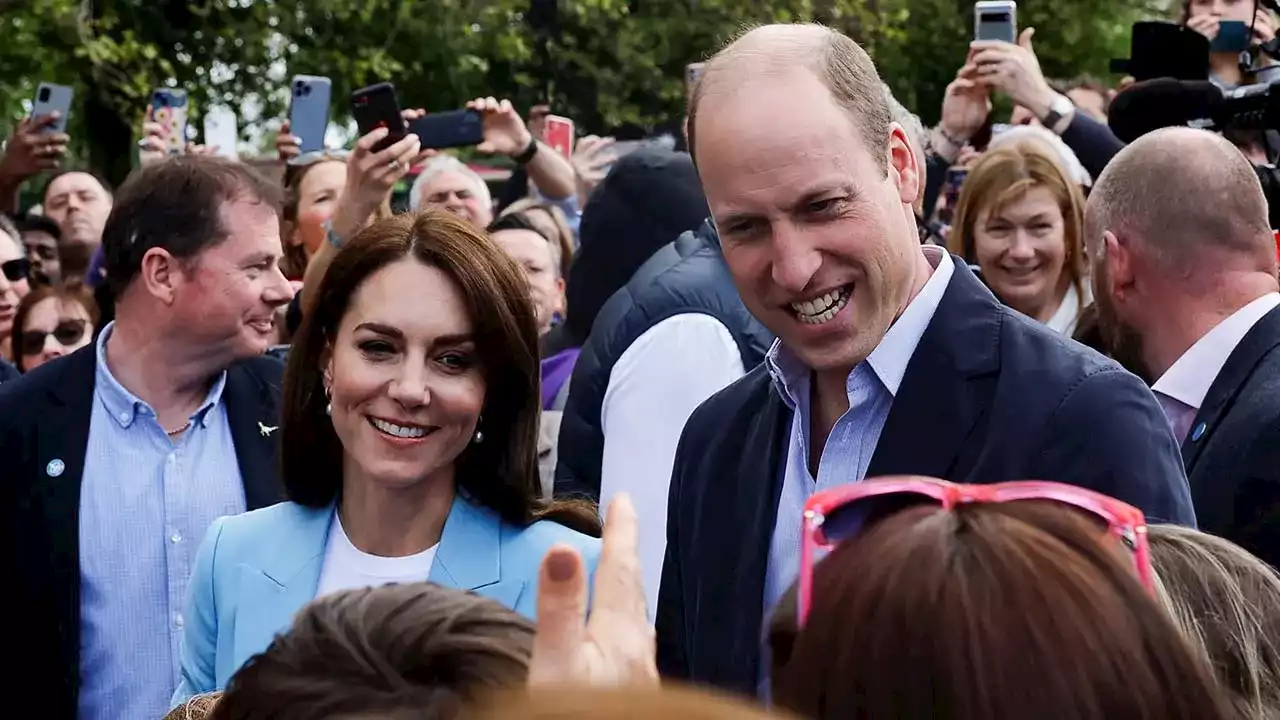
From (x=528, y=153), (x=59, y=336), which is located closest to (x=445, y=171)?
(x=528, y=153)

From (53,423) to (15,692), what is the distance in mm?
616

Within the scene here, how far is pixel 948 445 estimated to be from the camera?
7.95ft

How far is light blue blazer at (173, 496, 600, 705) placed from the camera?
333cm

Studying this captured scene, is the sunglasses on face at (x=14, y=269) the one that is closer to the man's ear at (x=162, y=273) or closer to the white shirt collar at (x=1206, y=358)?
the man's ear at (x=162, y=273)

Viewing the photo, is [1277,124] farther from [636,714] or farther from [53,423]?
[636,714]

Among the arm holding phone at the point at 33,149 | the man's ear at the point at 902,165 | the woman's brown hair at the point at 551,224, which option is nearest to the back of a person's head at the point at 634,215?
the man's ear at the point at 902,165

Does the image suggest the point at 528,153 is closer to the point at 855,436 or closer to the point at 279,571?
the point at 279,571

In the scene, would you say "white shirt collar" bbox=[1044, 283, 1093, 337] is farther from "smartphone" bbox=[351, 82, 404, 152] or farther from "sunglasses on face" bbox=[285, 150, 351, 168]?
"sunglasses on face" bbox=[285, 150, 351, 168]

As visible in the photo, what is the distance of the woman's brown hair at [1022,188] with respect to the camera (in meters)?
5.60

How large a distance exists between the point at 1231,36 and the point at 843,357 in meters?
3.43

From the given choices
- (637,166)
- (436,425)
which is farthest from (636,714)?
(637,166)

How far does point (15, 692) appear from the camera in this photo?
3900 mm

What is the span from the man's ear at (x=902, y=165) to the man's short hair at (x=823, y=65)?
0.09 ft

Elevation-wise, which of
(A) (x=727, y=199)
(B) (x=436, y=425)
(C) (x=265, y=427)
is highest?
(A) (x=727, y=199)
